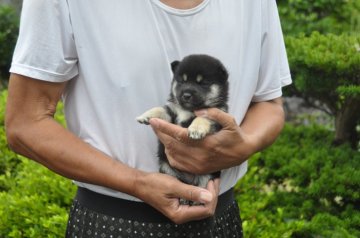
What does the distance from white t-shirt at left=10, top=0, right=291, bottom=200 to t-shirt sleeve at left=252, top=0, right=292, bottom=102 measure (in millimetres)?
166

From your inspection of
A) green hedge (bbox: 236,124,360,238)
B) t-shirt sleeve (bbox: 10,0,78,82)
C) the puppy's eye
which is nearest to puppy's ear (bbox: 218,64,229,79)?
the puppy's eye

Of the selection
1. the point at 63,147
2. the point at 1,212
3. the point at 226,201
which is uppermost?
the point at 63,147

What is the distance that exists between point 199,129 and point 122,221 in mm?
464

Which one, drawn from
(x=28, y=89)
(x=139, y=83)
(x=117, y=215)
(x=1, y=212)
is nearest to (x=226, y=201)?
(x=117, y=215)

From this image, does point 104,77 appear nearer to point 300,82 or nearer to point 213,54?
point 213,54

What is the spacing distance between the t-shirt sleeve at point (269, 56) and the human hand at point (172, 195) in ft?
1.89

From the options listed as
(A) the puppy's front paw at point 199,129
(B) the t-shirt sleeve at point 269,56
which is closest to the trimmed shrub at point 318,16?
(B) the t-shirt sleeve at point 269,56

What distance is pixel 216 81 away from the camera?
2.38 meters

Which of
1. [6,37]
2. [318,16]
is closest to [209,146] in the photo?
[318,16]

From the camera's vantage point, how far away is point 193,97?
2.40 metres

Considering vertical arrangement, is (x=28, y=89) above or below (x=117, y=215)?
above

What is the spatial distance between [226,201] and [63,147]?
2.36 ft

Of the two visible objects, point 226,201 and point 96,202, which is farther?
point 226,201

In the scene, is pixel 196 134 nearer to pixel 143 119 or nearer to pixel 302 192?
pixel 143 119
